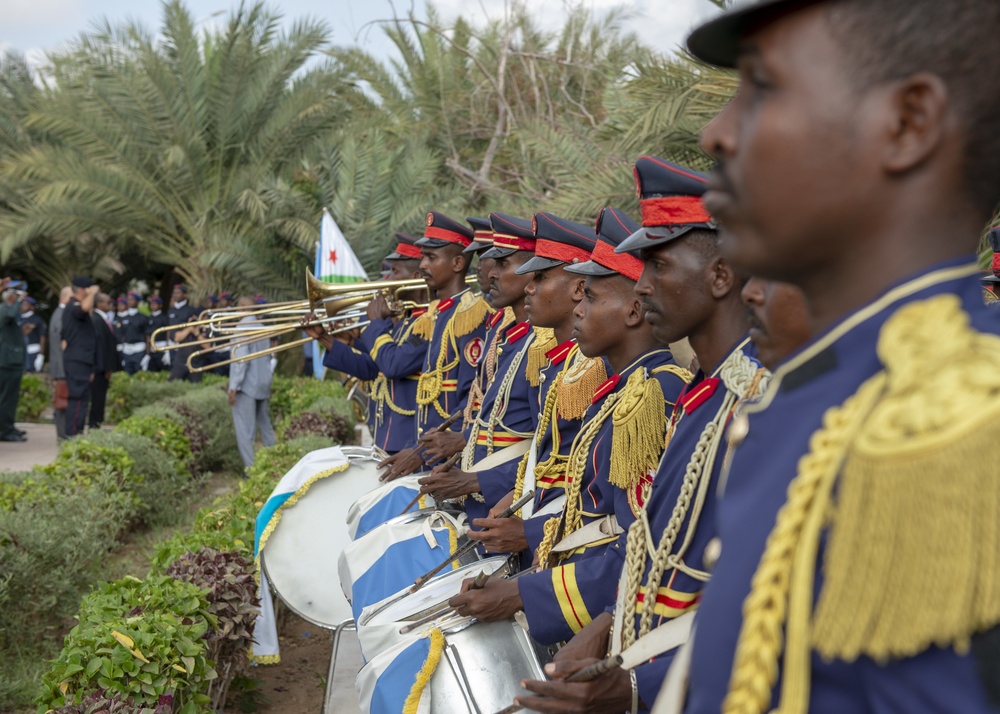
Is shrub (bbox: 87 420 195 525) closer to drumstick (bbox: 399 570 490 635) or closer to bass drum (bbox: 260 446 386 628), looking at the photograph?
bass drum (bbox: 260 446 386 628)

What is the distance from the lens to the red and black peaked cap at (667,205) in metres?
2.79

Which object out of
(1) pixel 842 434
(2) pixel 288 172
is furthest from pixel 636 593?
(2) pixel 288 172

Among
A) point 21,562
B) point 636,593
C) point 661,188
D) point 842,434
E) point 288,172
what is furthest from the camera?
point 288,172

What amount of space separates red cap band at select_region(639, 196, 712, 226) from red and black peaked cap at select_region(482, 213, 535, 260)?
2375 millimetres

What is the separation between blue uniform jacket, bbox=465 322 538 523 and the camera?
4484 mm

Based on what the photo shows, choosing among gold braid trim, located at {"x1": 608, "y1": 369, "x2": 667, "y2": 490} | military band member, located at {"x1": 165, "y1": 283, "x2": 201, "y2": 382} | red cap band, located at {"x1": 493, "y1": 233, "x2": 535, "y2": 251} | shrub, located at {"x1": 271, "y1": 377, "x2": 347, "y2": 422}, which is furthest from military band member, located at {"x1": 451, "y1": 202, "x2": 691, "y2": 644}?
military band member, located at {"x1": 165, "y1": 283, "x2": 201, "y2": 382}

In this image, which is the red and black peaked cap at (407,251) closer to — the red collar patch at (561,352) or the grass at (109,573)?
the grass at (109,573)

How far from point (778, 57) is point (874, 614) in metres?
0.61

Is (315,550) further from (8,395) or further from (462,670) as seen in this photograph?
(8,395)

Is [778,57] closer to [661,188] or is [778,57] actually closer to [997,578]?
[997,578]

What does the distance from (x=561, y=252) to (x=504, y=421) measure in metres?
0.86

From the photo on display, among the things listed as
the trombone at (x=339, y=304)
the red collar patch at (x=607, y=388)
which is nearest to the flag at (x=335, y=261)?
the trombone at (x=339, y=304)

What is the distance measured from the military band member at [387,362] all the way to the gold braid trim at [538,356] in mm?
2330

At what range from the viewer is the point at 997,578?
92cm
